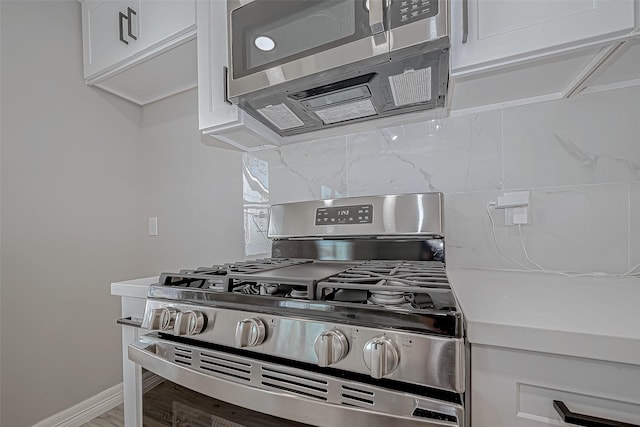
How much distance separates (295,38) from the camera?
0.97 m

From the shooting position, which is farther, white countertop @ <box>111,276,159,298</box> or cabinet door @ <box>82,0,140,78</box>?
cabinet door @ <box>82,0,140,78</box>

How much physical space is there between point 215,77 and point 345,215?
0.75m

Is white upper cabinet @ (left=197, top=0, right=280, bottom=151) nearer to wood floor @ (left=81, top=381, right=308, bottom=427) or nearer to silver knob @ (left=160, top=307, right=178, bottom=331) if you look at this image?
silver knob @ (left=160, top=307, right=178, bottom=331)

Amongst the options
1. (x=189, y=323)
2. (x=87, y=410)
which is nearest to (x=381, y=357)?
(x=189, y=323)

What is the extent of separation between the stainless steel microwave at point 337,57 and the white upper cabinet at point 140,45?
399 mm

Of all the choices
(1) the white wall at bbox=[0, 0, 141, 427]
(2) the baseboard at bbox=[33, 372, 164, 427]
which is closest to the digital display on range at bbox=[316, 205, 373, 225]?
(1) the white wall at bbox=[0, 0, 141, 427]

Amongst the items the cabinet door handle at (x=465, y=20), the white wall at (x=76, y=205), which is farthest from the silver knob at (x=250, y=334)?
the white wall at (x=76, y=205)

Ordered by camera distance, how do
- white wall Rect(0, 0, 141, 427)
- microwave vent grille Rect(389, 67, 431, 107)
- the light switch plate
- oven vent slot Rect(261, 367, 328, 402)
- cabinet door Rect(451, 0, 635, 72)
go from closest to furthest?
1. oven vent slot Rect(261, 367, 328, 402)
2. cabinet door Rect(451, 0, 635, 72)
3. microwave vent grille Rect(389, 67, 431, 107)
4. white wall Rect(0, 0, 141, 427)
5. the light switch plate

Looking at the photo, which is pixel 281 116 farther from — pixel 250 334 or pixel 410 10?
pixel 250 334

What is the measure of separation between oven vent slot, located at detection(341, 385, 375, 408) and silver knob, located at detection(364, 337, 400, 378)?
0.19 ft

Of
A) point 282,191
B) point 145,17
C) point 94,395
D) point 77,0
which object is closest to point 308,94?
point 282,191

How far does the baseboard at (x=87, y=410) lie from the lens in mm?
1479

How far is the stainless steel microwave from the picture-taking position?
2.66 ft

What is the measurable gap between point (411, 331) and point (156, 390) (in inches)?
28.2
